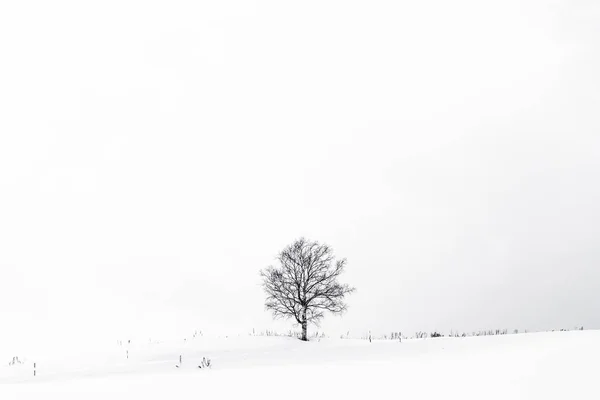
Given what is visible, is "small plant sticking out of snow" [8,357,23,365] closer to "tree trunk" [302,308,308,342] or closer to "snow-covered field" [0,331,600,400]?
"snow-covered field" [0,331,600,400]

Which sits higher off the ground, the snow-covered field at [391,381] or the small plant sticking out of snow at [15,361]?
the snow-covered field at [391,381]

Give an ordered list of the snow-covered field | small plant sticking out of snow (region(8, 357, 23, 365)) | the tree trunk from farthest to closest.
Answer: the tree trunk → small plant sticking out of snow (region(8, 357, 23, 365)) → the snow-covered field

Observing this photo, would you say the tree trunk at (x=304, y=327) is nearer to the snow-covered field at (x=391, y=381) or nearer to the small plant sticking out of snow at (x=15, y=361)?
the small plant sticking out of snow at (x=15, y=361)

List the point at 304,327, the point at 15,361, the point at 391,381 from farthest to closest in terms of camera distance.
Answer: the point at 304,327 → the point at 15,361 → the point at 391,381

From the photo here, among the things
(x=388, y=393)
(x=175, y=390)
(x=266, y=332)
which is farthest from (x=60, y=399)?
(x=266, y=332)

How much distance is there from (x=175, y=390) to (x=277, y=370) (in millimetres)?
3047

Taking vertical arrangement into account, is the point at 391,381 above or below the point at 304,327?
above

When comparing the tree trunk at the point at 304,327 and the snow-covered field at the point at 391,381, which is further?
the tree trunk at the point at 304,327

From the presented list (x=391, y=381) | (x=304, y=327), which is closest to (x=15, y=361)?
(x=304, y=327)

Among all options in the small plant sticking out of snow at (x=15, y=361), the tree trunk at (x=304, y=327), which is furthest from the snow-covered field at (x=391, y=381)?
the tree trunk at (x=304, y=327)

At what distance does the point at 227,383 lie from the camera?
11.0m

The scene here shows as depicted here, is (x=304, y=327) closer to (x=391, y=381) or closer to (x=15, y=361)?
(x=15, y=361)

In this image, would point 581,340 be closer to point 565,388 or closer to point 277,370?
point 565,388

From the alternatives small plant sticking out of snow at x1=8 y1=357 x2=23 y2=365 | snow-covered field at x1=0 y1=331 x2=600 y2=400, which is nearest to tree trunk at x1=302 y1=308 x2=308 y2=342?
small plant sticking out of snow at x1=8 y1=357 x2=23 y2=365
